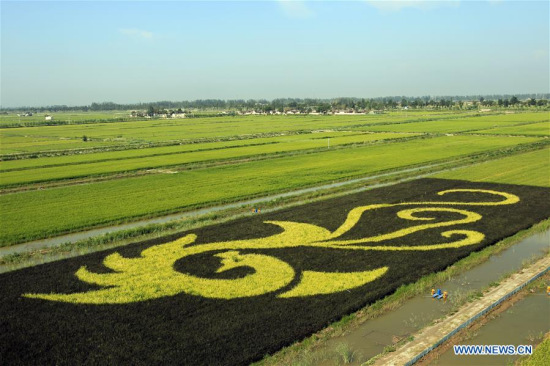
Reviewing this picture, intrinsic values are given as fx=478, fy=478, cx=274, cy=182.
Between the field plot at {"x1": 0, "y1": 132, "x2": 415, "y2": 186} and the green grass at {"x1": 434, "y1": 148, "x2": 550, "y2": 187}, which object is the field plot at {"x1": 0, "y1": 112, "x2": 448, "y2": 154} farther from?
the green grass at {"x1": 434, "y1": 148, "x2": 550, "y2": 187}

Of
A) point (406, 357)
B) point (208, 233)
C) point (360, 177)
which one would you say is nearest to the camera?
point (406, 357)

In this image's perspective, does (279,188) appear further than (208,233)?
Yes

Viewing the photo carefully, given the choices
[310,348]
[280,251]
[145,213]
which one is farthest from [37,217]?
[310,348]

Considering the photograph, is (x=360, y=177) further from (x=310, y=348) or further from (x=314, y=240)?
(x=310, y=348)

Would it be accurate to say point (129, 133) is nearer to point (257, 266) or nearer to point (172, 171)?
point (172, 171)

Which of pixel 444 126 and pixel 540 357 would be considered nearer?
pixel 540 357

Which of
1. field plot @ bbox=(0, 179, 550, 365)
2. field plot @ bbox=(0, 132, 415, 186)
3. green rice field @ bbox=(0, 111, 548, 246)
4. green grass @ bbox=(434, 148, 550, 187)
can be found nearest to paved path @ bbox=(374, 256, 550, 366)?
field plot @ bbox=(0, 179, 550, 365)

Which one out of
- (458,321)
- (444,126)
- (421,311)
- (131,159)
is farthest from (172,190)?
(444,126)
